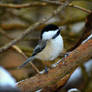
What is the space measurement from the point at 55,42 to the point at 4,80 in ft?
1.97

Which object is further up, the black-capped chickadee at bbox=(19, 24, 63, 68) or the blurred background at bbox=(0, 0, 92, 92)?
the blurred background at bbox=(0, 0, 92, 92)

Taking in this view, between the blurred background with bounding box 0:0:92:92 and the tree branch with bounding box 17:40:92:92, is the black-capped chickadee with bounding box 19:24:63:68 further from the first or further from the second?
the blurred background with bounding box 0:0:92:92

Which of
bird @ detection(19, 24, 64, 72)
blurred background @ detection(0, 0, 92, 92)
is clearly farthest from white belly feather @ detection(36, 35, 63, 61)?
blurred background @ detection(0, 0, 92, 92)

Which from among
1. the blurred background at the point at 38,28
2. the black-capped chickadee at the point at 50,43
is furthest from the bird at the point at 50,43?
the blurred background at the point at 38,28

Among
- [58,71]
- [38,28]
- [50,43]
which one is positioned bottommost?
[58,71]

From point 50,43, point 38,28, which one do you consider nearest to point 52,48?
point 50,43

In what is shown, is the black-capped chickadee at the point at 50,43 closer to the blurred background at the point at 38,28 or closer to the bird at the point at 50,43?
the bird at the point at 50,43

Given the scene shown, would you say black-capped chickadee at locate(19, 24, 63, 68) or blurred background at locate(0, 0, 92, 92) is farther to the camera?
blurred background at locate(0, 0, 92, 92)

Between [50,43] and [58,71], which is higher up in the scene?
[50,43]

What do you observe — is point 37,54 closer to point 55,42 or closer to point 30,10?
point 55,42

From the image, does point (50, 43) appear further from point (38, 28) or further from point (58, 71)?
point (38, 28)

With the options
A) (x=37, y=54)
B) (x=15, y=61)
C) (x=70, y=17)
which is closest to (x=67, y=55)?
(x=37, y=54)

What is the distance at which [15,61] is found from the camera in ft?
8.75

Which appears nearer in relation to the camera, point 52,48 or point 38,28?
point 52,48
